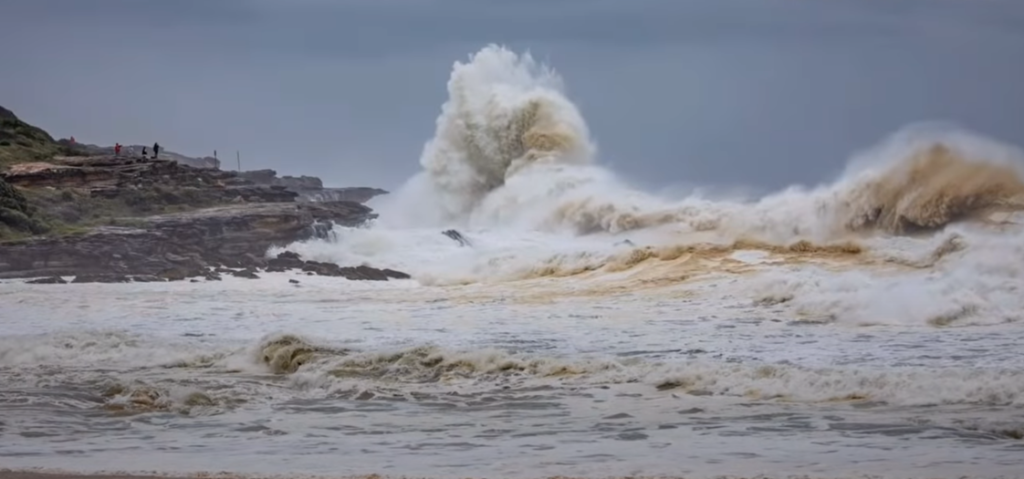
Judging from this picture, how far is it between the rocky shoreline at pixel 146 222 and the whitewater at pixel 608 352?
1.33 m

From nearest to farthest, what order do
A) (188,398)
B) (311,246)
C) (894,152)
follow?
(188,398), (894,152), (311,246)

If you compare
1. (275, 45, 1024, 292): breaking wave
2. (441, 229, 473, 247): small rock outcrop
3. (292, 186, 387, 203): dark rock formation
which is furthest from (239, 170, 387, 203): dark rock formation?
(441, 229, 473, 247): small rock outcrop

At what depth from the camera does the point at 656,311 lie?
1930 centimetres

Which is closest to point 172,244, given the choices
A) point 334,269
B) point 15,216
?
point 15,216

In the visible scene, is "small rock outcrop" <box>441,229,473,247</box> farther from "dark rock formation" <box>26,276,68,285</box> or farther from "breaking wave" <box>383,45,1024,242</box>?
"dark rock formation" <box>26,276,68,285</box>

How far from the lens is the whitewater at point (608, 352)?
9703mm

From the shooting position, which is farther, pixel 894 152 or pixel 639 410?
pixel 894 152

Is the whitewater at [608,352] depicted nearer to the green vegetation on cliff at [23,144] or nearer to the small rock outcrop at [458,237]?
the small rock outcrop at [458,237]

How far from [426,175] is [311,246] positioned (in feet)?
43.2

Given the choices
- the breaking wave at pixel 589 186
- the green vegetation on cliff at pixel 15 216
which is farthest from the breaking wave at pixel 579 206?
the green vegetation on cliff at pixel 15 216

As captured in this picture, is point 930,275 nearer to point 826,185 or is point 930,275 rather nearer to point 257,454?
point 826,185

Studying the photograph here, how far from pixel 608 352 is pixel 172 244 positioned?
1823 cm

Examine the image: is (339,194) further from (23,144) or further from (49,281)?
(49,281)

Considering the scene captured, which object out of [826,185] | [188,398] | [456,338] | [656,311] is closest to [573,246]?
[826,185]
